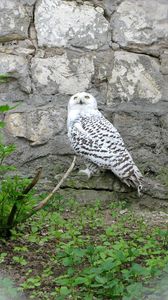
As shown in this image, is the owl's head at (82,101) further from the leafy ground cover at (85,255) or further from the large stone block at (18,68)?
the leafy ground cover at (85,255)

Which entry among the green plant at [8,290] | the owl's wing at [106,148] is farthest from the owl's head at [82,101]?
the green plant at [8,290]

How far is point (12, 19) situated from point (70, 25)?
420 millimetres

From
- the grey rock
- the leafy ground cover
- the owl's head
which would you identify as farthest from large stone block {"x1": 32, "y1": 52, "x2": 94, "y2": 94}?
the leafy ground cover

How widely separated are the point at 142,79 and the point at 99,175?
0.78 m

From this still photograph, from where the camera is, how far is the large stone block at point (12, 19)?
203 inches

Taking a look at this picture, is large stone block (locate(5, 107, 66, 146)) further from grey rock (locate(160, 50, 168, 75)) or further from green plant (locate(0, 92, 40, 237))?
green plant (locate(0, 92, 40, 237))

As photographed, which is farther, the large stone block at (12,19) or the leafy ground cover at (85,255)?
the large stone block at (12,19)

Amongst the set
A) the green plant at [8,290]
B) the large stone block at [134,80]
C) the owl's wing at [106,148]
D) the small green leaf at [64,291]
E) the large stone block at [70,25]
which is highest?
A: the large stone block at [70,25]

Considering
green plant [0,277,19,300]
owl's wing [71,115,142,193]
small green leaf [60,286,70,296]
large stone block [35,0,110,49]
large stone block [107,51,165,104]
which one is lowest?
owl's wing [71,115,142,193]

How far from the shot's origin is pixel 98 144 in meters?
5.13

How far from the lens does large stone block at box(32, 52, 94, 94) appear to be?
5.22 m

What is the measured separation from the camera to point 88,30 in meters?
5.25

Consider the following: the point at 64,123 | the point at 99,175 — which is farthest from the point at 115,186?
the point at 64,123

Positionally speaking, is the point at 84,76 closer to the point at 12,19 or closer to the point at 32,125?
the point at 32,125
